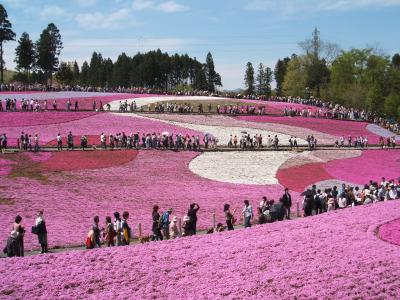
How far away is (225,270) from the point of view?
15.6 meters

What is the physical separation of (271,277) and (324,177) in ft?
90.8

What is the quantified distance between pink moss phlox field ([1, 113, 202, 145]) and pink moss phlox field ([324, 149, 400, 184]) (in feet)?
52.4

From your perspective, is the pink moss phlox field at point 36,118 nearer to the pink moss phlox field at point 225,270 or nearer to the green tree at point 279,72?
the pink moss phlox field at point 225,270

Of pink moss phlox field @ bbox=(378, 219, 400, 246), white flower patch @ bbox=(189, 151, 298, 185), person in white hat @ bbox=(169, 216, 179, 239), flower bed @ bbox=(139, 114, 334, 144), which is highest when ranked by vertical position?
flower bed @ bbox=(139, 114, 334, 144)

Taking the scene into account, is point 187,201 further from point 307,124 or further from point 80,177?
point 307,124

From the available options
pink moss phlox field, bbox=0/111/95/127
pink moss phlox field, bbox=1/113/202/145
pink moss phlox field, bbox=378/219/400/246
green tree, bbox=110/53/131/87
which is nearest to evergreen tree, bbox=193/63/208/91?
green tree, bbox=110/53/131/87

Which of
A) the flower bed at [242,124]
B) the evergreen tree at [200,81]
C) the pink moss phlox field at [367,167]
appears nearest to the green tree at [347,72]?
the evergreen tree at [200,81]

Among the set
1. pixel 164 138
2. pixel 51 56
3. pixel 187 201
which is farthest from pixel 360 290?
pixel 51 56

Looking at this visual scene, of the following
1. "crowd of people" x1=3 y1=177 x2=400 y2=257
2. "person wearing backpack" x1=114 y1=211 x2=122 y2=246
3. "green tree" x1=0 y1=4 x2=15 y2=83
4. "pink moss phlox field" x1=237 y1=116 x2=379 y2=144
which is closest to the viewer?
"crowd of people" x1=3 y1=177 x2=400 y2=257

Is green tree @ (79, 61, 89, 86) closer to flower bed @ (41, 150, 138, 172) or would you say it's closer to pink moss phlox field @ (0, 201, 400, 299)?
flower bed @ (41, 150, 138, 172)

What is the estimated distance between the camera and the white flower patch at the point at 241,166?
128 ft

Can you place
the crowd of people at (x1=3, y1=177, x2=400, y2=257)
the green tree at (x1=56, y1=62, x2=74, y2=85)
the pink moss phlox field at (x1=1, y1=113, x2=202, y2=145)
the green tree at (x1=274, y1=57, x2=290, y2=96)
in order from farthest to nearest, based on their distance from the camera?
the green tree at (x1=274, y1=57, x2=290, y2=96), the green tree at (x1=56, y1=62, x2=74, y2=85), the pink moss phlox field at (x1=1, y1=113, x2=202, y2=145), the crowd of people at (x1=3, y1=177, x2=400, y2=257)

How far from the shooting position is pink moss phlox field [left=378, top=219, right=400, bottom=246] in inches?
707

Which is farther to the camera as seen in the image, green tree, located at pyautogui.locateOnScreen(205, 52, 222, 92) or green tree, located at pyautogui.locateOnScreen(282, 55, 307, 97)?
green tree, located at pyautogui.locateOnScreen(205, 52, 222, 92)
